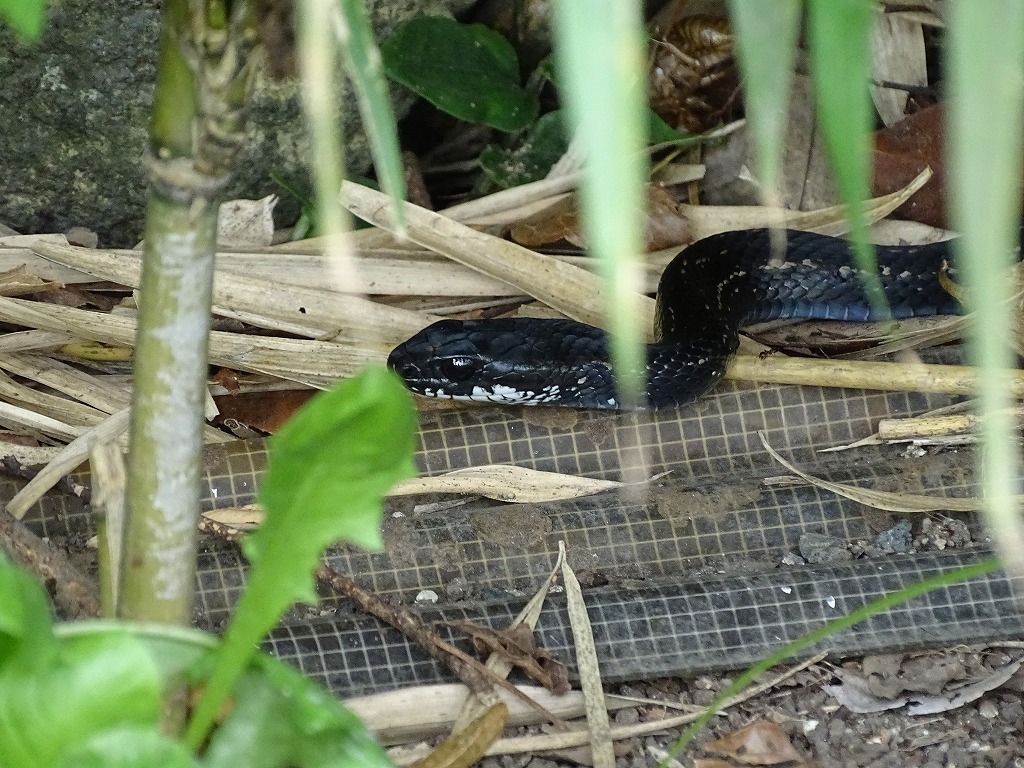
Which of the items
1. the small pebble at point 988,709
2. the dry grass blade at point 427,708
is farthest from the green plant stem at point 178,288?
the small pebble at point 988,709

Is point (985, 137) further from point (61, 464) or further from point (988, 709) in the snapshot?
point (61, 464)

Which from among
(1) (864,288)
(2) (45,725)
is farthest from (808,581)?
(2) (45,725)

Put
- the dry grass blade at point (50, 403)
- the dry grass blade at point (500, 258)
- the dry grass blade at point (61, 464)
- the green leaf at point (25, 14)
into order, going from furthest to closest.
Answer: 1. the dry grass blade at point (500, 258)
2. the dry grass blade at point (50, 403)
3. the dry grass blade at point (61, 464)
4. the green leaf at point (25, 14)

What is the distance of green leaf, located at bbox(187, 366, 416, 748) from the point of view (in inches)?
35.6

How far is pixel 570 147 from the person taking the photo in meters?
3.37

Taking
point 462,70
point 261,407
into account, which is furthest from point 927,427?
point 261,407

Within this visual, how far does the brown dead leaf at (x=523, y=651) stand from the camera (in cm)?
215

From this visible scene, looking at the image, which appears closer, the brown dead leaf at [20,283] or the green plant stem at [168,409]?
the green plant stem at [168,409]

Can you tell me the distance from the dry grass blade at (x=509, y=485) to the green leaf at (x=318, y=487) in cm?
173

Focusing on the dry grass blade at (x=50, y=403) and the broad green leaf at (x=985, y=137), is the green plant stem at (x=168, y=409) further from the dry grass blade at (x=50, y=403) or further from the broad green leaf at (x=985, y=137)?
the dry grass blade at (x=50, y=403)

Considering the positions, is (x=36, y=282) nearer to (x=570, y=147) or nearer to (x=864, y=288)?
(x=570, y=147)

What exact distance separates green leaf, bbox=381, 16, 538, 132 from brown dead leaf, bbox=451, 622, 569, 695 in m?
1.75

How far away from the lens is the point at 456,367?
3.02 m

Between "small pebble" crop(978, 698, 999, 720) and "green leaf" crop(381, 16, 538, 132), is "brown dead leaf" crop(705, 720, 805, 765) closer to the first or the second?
"small pebble" crop(978, 698, 999, 720)
